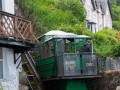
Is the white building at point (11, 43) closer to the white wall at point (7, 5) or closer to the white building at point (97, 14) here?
the white wall at point (7, 5)

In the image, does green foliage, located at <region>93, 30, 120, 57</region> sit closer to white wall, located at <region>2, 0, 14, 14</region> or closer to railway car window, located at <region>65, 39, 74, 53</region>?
railway car window, located at <region>65, 39, 74, 53</region>

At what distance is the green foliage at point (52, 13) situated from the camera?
33656mm

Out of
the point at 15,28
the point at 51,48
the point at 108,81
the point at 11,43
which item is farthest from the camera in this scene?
the point at 51,48

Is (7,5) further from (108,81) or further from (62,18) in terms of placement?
(62,18)

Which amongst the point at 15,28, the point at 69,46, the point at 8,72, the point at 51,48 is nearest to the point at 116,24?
the point at 69,46

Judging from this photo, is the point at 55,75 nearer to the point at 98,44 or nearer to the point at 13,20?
the point at 13,20

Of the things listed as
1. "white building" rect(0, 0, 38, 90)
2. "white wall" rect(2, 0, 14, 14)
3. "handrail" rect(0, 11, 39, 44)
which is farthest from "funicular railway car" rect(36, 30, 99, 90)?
"white wall" rect(2, 0, 14, 14)

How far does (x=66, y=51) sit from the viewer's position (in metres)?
23.2

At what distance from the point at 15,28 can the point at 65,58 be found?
15.4ft

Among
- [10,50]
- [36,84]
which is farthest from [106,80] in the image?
[10,50]

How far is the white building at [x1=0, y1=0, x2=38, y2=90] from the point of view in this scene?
56.0ft

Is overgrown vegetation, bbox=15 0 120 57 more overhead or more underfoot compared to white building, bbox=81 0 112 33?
more underfoot

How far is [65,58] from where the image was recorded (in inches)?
829

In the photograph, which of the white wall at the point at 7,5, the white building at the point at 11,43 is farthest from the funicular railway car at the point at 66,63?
the white wall at the point at 7,5
